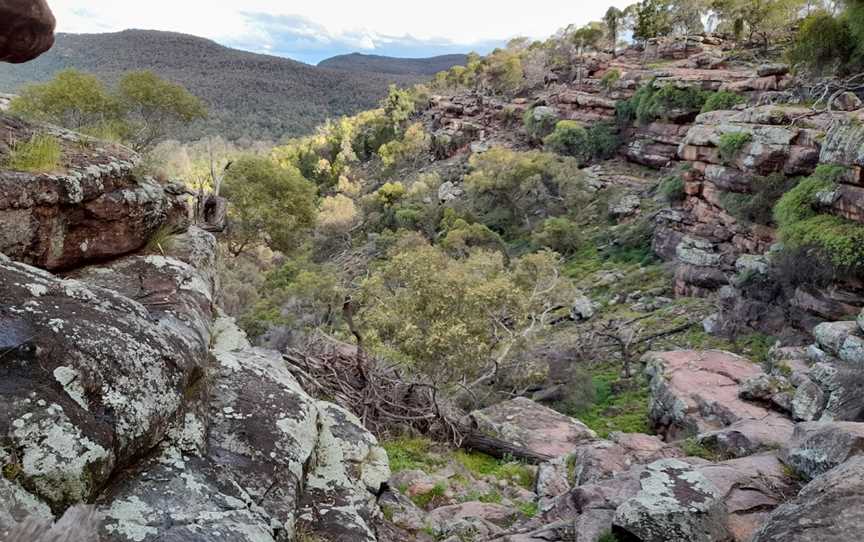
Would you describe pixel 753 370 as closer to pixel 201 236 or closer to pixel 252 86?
pixel 201 236

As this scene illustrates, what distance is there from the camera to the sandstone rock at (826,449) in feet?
15.8

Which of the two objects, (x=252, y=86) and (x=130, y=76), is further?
(x=252, y=86)

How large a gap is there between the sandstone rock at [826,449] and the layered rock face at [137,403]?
406cm

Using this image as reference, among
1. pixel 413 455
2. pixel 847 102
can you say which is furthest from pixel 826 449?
pixel 847 102

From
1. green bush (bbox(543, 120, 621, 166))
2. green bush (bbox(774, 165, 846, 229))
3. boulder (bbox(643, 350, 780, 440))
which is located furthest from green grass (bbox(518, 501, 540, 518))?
green bush (bbox(543, 120, 621, 166))

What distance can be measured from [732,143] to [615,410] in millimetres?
13318

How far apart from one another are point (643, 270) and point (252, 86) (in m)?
78.1

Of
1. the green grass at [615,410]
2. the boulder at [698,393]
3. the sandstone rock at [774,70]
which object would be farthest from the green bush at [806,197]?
the sandstone rock at [774,70]

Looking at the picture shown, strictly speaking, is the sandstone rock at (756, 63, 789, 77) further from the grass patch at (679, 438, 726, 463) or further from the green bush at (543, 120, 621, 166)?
the grass patch at (679, 438, 726, 463)

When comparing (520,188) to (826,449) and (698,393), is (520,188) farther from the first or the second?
(826,449)

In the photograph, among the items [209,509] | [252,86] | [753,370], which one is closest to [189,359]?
[209,509]

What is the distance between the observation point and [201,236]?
6.15 meters

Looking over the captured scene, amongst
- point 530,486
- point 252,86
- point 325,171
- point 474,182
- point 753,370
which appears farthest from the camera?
point 252,86

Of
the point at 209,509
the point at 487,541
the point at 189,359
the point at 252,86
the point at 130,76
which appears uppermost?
the point at 252,86
